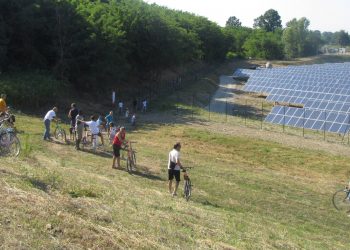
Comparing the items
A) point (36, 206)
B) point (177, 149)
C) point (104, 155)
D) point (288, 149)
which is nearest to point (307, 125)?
point (288, 149)

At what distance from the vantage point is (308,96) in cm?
4884

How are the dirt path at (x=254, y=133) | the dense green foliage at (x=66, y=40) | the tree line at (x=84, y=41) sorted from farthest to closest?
1. the tree line at (x=84, y=41)
2. the dense green foliage at (x=66, y=40)
3. the dirt path at (x=254, y=133)

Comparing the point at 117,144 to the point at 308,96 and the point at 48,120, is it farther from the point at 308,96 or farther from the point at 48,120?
the point at 308,96

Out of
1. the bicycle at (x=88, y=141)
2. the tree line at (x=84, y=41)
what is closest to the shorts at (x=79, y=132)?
the bicycle at (x=88, y=141)

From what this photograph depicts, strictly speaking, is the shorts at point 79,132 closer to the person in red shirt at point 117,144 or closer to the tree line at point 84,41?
the person in red shirt at point 117,144

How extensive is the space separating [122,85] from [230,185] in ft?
116

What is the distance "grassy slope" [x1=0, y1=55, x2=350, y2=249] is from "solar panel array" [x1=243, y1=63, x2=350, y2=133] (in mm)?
8852

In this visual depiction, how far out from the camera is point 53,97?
38312 millimetres

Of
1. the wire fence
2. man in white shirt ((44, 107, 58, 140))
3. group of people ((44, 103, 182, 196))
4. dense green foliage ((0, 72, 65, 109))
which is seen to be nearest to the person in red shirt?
group of people ((44, 103, 182, 196))

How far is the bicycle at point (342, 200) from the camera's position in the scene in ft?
65.2

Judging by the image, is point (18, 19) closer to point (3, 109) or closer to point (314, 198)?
point (3, 109)

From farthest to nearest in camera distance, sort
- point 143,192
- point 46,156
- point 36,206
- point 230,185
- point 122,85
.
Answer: point 122,85 → point 230,185 → point 46,156 → point 143,192 → point 36,206

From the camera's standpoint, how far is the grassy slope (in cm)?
926

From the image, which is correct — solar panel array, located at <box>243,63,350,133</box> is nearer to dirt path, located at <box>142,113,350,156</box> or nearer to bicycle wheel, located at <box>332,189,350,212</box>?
dirt path, located at <box>142,113,350,156</box>
